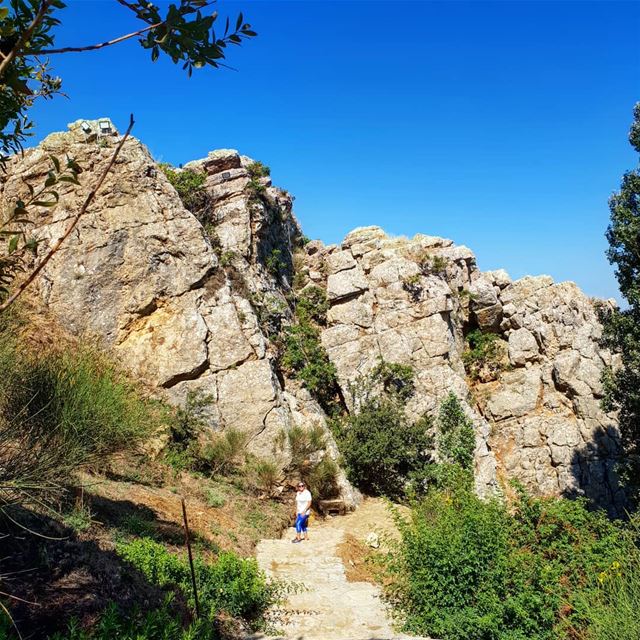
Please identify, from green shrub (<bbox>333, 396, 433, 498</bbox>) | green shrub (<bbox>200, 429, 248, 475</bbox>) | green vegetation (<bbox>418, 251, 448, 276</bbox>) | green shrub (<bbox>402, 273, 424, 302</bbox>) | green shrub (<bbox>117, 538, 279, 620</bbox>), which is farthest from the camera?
green vegetation (<bbox>418, 251, 448, 276</bbox>)

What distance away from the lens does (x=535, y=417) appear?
23.4 meters

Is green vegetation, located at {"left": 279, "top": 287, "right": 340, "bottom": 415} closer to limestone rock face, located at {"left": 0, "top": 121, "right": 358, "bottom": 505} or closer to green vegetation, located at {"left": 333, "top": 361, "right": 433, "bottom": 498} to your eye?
limestone rock face, located at {"left": 0, "top": 121, "right": 358, "bottom": 505}

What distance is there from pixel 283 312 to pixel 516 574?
654 inches

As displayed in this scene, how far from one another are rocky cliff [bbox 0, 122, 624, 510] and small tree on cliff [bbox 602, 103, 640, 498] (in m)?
3.58

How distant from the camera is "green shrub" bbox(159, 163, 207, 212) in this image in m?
22.2

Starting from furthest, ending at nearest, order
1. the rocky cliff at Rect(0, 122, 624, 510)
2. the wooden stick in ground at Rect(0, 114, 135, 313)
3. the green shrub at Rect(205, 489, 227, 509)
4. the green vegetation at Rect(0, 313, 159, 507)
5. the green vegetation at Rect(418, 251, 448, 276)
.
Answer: the green vegetation at Rect(418, 251, 448, 276), the rocky cliff at Rect(0, 122, 624, 510), the green shrub at Rect(205, 489, 227, 509), the green vegetation at Rect(0, 313, 159, 507), the wooden stick in ground at Rect(0, 114, 135, 313)

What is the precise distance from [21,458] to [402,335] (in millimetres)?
19212

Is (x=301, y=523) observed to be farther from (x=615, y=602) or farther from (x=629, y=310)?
(x=629, y=310)

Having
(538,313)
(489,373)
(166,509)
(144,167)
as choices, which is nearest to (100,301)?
(144,167)

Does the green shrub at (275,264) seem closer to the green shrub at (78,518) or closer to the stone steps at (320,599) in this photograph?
the stone steps at (320,599)

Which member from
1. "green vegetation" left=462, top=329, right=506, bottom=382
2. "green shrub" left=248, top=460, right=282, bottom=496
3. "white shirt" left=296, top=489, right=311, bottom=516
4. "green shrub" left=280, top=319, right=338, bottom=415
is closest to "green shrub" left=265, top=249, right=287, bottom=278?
"green shrub" left=280, top=319, right=338, bottom=415

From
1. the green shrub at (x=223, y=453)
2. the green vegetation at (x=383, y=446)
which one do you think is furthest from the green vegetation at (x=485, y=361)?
the green shrub at (x=223, y=453)

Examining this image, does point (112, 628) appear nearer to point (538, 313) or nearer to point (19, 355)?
point (19, 355)

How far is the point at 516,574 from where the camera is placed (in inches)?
255
